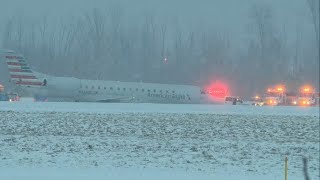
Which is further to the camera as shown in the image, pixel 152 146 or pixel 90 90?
pixel 90 90

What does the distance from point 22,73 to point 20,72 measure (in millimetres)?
274

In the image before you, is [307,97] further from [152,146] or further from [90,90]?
[152,146]

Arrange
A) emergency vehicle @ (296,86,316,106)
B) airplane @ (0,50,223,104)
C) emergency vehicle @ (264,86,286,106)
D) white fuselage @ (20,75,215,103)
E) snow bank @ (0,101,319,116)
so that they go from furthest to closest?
emergency vehicle @ (264,86,286,106)
emergency vehicle @ (296,86,316,106)
airplane @ (0,50,223,104)
white fuselage @ (20,75,215,103)
snow bank @ (0,101,319,116)

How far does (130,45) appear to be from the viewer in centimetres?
11900

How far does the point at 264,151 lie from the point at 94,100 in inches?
1702

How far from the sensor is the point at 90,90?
207 feet

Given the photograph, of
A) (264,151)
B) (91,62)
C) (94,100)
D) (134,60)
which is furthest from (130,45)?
(264,151)

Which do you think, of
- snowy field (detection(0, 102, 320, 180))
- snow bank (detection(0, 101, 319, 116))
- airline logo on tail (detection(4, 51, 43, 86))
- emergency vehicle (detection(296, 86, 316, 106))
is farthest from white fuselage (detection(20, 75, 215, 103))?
snowy field (detection(0, 102, 320, 180))

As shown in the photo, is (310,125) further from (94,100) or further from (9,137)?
(94,100)

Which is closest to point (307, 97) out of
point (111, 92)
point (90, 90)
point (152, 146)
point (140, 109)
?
point (111, 92)

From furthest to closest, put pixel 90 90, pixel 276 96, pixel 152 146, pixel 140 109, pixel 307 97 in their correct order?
pixel 276 96 < pixel 307 97 < pixel 90 90 < pixel 140 109 < pixel 152 146

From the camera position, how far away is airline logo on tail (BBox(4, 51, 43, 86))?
63.6 m

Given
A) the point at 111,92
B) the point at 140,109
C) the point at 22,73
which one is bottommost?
the point at 140,109

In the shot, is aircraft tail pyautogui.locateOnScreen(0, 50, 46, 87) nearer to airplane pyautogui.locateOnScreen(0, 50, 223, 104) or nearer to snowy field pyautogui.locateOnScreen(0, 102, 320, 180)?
airplane pyautogui.locateOnScreen(0, 50, 223, 104)
